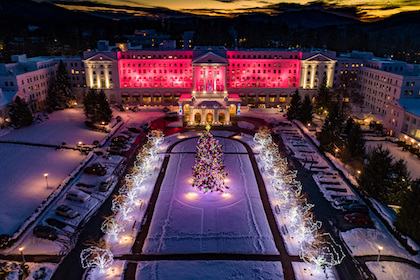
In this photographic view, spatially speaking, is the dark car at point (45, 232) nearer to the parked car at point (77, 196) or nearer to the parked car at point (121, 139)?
the parked car at point (77, 196)

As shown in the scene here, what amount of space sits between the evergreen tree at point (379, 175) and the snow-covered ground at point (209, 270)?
19.7m

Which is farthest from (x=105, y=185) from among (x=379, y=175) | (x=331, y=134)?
(x=331, y=134)

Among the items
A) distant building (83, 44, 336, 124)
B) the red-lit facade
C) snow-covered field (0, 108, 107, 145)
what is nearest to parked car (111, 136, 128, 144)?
snow-covered field (0, 108, 107, 145)

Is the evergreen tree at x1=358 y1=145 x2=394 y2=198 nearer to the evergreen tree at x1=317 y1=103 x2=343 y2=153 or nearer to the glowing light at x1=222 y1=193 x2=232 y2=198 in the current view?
the evergreen tree at x1=317 y1=103 x2=343 y2=153

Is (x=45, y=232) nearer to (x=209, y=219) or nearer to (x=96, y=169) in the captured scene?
(x=96, y=169)

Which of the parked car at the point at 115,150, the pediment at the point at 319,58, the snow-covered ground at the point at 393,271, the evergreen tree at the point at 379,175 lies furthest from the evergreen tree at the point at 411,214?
the pediment at the point at 319,58

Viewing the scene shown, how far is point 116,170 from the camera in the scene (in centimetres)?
5278

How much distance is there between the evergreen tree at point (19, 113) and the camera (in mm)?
66625

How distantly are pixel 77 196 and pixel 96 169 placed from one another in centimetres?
889

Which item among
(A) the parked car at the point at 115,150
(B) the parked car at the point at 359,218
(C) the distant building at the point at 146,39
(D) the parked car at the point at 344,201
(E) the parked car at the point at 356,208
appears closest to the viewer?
(B) the parked car at the point at 359,218

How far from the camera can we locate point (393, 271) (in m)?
30.1

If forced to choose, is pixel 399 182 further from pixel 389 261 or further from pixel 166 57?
pixel 166 57

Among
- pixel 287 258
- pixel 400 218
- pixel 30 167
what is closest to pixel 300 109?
pixel 400 218

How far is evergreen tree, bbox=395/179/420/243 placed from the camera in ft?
107
